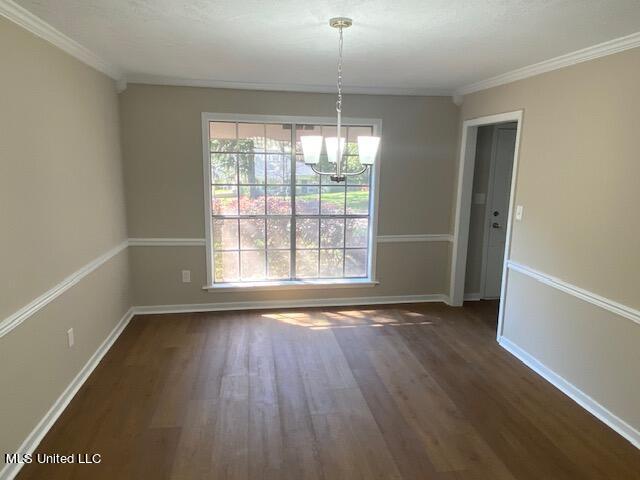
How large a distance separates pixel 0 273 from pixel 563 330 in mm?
3560

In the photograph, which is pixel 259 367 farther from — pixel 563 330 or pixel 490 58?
pixel 490 58

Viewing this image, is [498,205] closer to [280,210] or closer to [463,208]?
[463,208]

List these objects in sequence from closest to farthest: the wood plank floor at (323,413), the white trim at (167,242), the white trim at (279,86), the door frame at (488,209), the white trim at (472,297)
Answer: the wood plank floor at (323,413) < the white trim at (279,86) < the white trim at (167,242) < the door frame at (488,209) < the white trim at (472,297)

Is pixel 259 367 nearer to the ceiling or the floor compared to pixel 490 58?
nearer to the floor

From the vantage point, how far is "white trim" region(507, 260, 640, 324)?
2498 millimetres

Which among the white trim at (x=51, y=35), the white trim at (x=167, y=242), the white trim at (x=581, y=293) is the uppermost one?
the white trim at (x=51, y=35)

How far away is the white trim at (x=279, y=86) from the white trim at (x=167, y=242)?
1.54 metres

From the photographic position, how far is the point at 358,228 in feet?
15.4

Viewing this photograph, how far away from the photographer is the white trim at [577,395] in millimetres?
2498

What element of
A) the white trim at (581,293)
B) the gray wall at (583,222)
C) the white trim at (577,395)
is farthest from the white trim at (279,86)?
the white trim at (577,395)

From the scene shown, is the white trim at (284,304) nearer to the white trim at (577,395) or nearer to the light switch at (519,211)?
the white trim at (577,395)

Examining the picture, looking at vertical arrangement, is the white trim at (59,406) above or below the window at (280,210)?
below

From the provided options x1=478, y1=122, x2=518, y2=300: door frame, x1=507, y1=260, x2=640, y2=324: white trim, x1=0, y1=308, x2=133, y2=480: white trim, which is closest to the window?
x1=0, y1=308, x2=133, y2=480: white trim

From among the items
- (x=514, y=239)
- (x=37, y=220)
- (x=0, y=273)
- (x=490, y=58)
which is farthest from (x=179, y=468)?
(x=490, y=58)
